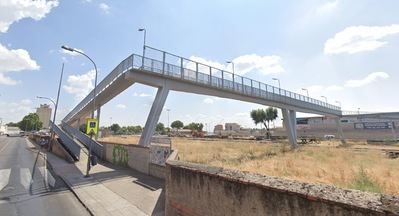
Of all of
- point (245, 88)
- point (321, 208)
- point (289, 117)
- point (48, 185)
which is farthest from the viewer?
point (289, 117)

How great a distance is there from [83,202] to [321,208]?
966 centimetres

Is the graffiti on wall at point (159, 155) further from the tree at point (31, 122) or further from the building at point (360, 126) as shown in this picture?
the tree at point (31, 122)

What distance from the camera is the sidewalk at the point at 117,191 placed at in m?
9.59

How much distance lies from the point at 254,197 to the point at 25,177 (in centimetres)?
1629

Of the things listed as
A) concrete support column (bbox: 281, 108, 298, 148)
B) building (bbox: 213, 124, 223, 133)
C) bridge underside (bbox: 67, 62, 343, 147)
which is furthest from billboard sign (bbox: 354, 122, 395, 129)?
building (bbox: 213, 124, 223, 133)

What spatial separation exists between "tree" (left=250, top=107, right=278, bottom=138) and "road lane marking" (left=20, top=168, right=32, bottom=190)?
9740 cm

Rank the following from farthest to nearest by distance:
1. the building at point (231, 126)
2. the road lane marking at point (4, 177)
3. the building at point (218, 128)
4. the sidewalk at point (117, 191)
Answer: the building at point (231, 126), the building at point (218, 128), the road lane marking at point (4, 177), the sidewalk at point (117, 191)

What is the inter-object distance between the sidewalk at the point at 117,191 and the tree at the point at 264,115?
94.6 m

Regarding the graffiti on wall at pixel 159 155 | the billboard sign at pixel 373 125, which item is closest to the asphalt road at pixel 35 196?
the graffiti on wall at pixel 159 155

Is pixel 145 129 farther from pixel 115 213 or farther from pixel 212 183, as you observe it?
pixel 212 183

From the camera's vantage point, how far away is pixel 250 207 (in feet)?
15.8

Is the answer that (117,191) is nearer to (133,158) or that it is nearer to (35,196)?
(35,196)

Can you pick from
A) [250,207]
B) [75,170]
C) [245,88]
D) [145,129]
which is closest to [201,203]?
[250,207]

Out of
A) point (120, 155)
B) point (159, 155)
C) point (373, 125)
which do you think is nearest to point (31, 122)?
point (120, 155)
